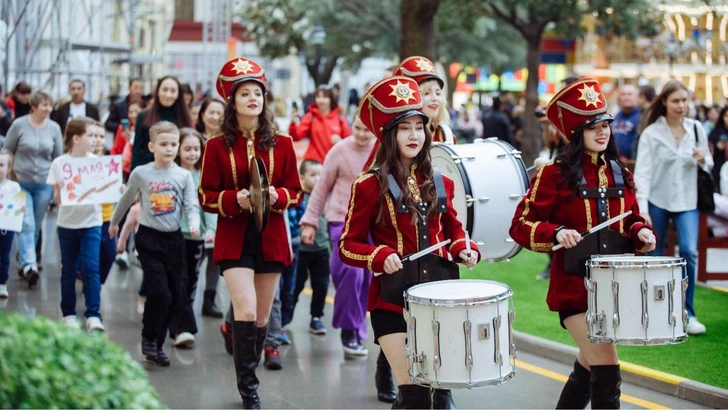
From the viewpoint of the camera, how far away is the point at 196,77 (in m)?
63.0

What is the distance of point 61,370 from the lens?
3.21m

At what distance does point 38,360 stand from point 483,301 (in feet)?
7.93

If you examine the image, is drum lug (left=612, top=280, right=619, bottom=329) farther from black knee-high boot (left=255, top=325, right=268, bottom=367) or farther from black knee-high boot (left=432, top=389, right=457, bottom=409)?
black knee-high boot (left=255, top=325, right=268, bottom=367)

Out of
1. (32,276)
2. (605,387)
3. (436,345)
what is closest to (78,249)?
(32,276)

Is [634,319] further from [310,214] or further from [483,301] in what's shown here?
[310,214]

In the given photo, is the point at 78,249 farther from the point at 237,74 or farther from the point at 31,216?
the point at 237,74

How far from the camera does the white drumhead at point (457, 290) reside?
5.24m

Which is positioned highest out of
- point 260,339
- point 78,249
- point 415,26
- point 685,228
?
point 415,26

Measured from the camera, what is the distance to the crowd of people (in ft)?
19.4

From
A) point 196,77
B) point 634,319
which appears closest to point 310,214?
point 634,319

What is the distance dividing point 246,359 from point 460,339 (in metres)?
2.53

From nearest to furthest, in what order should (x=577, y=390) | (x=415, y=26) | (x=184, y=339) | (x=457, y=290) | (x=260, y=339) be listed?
(x=457, y=290) < (x=577, y=390) < (x=260, y=339) < (x=184, y=339) < (x=415, y=26)

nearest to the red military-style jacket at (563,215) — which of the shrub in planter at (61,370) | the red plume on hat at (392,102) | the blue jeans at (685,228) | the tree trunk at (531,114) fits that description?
the red plume on hat at (392,102)

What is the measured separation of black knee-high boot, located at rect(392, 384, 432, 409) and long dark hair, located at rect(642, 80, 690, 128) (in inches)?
182
